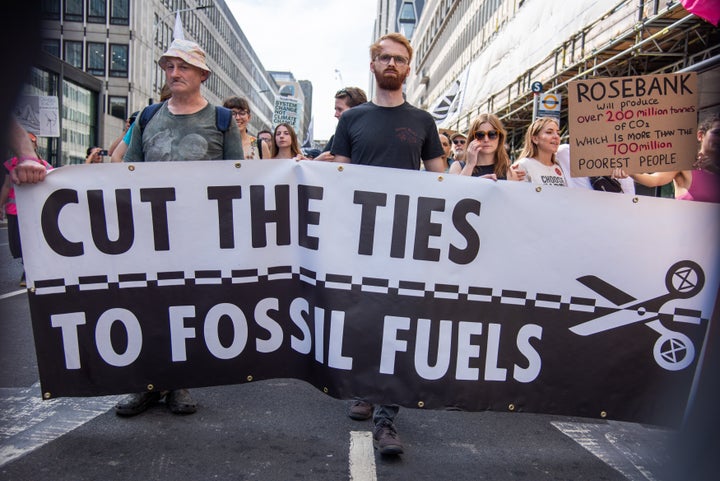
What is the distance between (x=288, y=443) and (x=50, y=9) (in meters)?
2.70

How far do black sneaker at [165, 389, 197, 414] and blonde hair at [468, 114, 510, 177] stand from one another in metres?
2.85

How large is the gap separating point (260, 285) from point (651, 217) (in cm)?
206

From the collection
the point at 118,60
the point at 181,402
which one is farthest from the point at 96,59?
the point at 181,402

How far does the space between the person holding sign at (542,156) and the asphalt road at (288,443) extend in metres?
1.72

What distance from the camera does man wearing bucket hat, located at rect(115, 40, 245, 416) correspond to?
3.82 metres

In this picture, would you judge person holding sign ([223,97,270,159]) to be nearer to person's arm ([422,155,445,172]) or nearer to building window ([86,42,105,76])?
person's arm ([422,155,445,172])

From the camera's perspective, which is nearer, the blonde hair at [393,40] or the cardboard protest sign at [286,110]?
the blonde hair at [393,40]

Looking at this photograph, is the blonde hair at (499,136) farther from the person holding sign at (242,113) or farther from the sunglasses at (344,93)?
the person holding sign at (242,113)

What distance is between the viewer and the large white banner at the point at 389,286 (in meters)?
3.33

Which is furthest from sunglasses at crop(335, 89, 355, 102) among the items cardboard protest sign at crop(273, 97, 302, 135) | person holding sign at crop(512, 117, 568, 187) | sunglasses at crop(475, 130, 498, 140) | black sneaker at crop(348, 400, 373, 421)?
cardboard protest sign at crop(273, 97, 302, 135)

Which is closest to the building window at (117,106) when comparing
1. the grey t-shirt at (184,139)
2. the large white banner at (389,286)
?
the grey t-shirt at (184,139)

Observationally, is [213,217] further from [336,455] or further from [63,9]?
[63,9]

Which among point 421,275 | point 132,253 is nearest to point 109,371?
point 132,253

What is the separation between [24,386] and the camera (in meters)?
4.24
